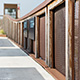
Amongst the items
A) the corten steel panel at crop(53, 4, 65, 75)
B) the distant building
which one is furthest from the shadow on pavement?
the distant building

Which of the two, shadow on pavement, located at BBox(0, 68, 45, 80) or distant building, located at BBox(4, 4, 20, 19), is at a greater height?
distant building, located at BBox(4, 4, 20, 19)

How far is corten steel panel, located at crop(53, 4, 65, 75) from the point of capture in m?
5.17

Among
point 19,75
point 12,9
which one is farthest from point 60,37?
point 12,9

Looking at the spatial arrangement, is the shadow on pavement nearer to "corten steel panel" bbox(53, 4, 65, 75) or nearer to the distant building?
"corten steel panel" bbox(53, 4, 65, 75)

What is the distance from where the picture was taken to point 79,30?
12.7 feet

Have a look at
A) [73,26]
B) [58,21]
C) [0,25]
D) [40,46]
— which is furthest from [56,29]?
[0,25]

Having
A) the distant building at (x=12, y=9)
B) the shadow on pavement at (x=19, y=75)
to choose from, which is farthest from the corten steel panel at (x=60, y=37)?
the distant building at (x=12, y=9)

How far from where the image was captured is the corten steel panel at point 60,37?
517 centimetres

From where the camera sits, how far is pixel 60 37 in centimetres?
544

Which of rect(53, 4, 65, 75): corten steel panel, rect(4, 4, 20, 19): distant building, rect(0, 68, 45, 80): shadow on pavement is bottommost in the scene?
rect(0, 68, 45, 80): shadow on pavement

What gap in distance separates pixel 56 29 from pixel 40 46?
2.68m

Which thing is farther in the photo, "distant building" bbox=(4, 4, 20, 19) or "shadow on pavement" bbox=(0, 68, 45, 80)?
"distant building" bbox=(4, 4, 20, 19)

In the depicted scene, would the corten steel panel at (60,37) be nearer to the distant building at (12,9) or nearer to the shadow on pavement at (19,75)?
the shadow on pavement at (19,75)

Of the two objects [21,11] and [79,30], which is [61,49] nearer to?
[79,30]
